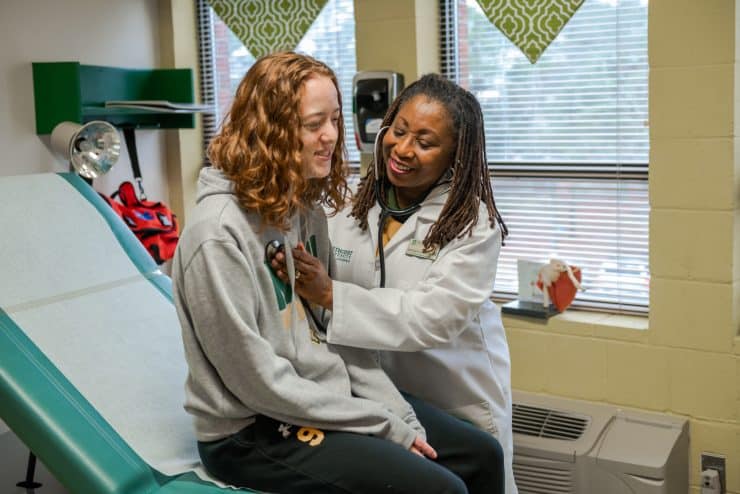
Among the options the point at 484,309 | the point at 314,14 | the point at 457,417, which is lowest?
the point at 457,417

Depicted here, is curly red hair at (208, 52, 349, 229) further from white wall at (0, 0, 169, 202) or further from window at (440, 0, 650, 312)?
white wall at (0, 0, 169, 202)

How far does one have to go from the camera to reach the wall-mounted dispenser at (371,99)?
122 inches

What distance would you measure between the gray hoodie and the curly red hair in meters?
0.04

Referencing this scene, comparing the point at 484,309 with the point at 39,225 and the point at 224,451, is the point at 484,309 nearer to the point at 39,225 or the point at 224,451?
the point at 224,451

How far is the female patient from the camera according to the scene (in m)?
1.69

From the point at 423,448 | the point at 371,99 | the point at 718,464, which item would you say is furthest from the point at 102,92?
the point at 718,464

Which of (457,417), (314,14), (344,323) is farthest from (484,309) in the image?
(314,14)

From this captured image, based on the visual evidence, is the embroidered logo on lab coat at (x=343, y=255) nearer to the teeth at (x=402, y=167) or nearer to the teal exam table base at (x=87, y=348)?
the teeth at (x=402, y=167)

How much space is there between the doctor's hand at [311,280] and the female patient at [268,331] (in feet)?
0.18

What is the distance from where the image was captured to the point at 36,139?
323 cm

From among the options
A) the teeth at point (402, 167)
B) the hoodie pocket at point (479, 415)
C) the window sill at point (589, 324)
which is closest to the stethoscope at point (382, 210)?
the teeth at point (402, 167)

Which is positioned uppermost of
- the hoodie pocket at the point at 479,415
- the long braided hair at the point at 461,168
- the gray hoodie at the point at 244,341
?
the long braided hair at the point at 461,168

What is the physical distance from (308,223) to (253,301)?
1.15ft

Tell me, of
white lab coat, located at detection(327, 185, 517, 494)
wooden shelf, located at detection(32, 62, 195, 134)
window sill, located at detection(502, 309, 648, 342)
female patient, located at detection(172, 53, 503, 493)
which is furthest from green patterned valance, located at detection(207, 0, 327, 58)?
female patient, located at detection(172, 53, 503, 493)
